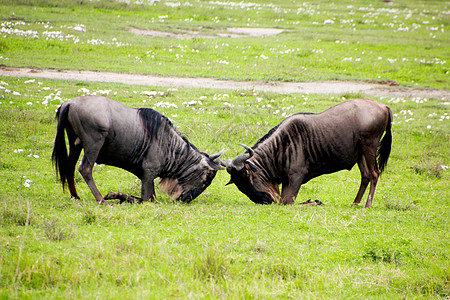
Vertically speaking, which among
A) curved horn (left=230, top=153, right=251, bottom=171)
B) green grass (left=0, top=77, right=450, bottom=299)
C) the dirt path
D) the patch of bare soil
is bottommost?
the dirt path

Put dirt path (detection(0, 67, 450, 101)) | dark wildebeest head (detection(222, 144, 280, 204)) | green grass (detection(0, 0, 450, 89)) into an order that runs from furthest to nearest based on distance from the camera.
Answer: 1. green grass (detection(0, 0, 450, 89))
2. dirt path (detection(0, 67, 450, 101))
3. dark wildebeest head (detection(222, 144, 280, 204))

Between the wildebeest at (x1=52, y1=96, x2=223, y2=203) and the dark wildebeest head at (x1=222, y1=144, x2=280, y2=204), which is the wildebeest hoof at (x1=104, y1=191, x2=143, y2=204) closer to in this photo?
the wildebeest at (x1=52, y1=96, x2=223, y2=203)

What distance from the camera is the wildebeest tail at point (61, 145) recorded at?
6423 mm

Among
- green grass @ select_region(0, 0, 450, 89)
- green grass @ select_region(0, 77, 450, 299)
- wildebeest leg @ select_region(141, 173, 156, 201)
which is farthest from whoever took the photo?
green grass @ select_region(0, 0, 450, 89)

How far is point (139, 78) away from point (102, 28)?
7681 millimetres

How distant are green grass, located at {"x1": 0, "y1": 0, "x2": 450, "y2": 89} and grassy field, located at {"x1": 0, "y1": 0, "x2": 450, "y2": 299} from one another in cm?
15

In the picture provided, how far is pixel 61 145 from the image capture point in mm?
6652

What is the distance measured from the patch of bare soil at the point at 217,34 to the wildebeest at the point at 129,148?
16748 mm

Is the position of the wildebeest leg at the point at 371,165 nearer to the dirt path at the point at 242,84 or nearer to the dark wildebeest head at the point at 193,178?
the dark wildebeest head at the point at 193,178

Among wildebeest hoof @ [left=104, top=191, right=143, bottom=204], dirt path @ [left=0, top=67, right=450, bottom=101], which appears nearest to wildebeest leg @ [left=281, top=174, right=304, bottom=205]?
wildebeest hoof @ [left=104, top=191, right=143, bottom=204]

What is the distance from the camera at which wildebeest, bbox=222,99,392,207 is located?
7.58m

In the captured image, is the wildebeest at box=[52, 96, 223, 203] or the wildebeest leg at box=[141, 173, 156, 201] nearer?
the wildebeest at box=[52, 96, 223, 203]

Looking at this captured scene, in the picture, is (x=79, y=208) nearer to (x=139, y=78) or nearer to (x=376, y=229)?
(x=376, y=229)

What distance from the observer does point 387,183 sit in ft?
30.6
